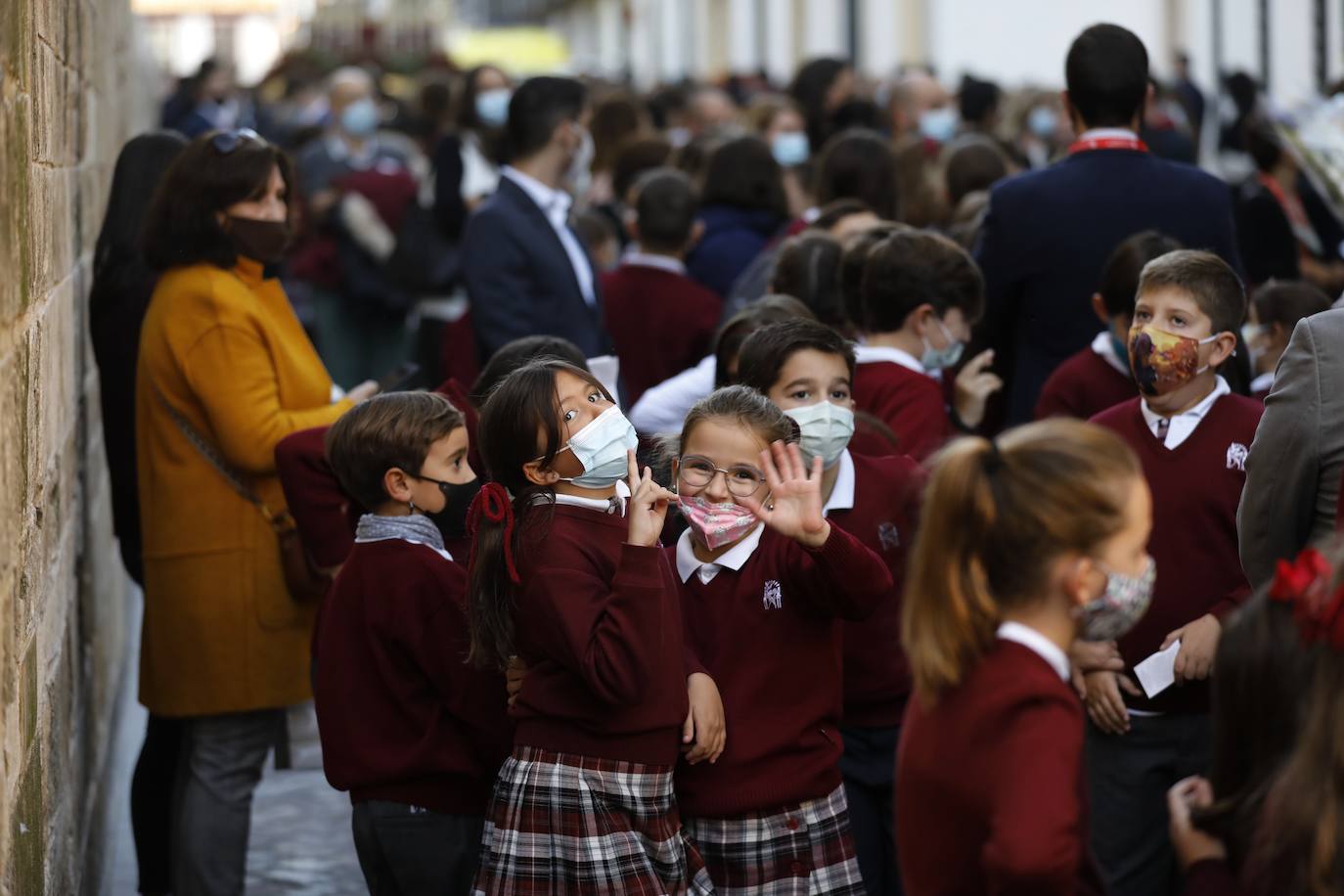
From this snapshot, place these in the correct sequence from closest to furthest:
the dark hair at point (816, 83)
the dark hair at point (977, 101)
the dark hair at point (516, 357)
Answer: the dark hair at point (516, 357) < the dark hair at point (977, 101) < the dark hair at point (816, 83)

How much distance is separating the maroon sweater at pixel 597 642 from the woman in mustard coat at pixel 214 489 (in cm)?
137

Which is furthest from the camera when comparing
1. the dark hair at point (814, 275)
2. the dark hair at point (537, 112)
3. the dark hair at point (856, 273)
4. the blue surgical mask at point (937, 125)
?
the blue surgical mask at point (937, 125)

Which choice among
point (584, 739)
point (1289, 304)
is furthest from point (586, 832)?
point (1289, 304)

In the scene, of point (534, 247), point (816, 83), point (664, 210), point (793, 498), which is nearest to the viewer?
point (793, 498)

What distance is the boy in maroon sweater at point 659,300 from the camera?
289 inches

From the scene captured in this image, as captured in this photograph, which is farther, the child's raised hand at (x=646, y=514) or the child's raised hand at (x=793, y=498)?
the child's raised hand at (x=646, y=514)

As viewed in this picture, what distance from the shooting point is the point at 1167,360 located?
4164 mm

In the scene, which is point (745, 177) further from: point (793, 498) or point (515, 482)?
point (793, 498)

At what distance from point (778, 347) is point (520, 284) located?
231 centimetres

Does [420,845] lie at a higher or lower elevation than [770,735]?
lower

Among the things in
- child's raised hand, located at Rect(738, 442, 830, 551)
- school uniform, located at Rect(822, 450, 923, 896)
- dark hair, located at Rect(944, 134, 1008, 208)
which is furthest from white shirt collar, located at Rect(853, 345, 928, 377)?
dark hair, located at Rect(944, 134, 1008, 208)

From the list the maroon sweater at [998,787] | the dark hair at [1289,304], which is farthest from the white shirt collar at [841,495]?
the dark hair at [1289,304]

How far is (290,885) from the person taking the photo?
5.76 meters

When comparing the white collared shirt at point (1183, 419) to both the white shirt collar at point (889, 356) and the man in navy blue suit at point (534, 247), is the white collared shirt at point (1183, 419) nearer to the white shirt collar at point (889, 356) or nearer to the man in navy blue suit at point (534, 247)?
the white shirt collar at point (889, 356)
